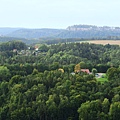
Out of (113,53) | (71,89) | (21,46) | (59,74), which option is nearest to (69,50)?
(113,53)

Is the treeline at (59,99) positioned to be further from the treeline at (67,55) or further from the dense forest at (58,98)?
the treeline at (67,55)

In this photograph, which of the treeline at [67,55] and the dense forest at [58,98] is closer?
the dense forest at [58,98]

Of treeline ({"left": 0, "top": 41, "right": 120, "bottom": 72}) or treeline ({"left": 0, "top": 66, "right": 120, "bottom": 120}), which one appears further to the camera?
treeline ({"left": 0, "top": 41, "right": 120, "bottom": 72})

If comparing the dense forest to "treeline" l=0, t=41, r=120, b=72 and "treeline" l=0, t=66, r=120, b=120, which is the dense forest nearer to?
"treeline" l=0, t=66, r=120, b=120

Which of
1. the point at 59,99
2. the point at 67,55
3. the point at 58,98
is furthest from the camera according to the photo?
the point at 67,55

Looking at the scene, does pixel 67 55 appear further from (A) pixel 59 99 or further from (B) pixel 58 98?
(A) pixel 59 99

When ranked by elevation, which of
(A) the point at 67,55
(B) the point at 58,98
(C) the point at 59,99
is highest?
(A) the point at 67,55

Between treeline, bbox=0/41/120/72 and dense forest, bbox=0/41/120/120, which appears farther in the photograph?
treeline, bbox=0/41/120/72

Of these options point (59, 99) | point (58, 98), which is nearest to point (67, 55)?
point (58, 98)

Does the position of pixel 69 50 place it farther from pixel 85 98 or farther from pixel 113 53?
pixel 85 98

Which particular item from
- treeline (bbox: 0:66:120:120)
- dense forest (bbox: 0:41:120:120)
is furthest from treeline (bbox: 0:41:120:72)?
treeline (bbox: 0:66:120:120)

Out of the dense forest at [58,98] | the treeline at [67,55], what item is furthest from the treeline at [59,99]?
the treeline at [67,55]
